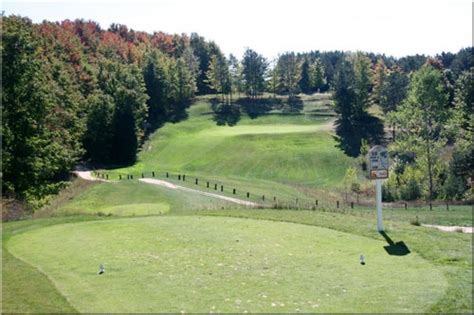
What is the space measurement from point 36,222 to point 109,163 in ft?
179

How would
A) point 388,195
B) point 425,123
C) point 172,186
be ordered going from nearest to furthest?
point 172,186 → point 388,195 → point 425,123

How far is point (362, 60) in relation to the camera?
103 meters

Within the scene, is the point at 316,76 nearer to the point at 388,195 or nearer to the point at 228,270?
the point at 388,195

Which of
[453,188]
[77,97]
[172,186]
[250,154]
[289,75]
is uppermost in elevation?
[289,75]

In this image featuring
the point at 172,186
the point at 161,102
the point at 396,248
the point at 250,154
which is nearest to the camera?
the point at 396,248

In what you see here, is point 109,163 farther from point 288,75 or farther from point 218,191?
point 288,75

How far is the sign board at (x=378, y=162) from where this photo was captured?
19.8 m

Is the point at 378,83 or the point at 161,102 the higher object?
the point at 378,83

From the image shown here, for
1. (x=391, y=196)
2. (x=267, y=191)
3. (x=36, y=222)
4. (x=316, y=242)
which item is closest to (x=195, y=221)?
(x=316, y=242)

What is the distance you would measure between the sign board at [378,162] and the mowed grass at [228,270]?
370cm

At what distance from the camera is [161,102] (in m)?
102

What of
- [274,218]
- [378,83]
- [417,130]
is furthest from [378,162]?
[378,83]

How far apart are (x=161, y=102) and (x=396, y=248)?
90.8 metres

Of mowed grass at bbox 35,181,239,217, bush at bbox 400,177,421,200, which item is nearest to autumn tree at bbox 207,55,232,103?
bush at bbox 400,177,421,200
